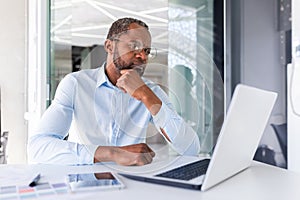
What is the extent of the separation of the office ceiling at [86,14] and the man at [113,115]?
3.31ft

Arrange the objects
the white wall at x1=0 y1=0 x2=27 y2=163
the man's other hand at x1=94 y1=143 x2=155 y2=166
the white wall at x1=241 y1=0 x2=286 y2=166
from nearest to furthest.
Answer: the man's other hand at x1=94 y1=143 x2=155 y2=166, the white wall at x1=241 y1=0 x2=286 y2=166, the white wall at x1=0 y1=0 x2=27 y2=163

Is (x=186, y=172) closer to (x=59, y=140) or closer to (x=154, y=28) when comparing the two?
(x=59, y=140)

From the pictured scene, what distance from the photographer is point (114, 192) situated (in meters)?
0.65

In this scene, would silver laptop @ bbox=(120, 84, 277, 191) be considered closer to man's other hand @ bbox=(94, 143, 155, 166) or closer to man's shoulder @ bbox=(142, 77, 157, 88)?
man's other hand @ bbox=(94, 143, 155, 166)

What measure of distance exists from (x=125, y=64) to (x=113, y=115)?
0.18m

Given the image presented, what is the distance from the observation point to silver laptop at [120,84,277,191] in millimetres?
640

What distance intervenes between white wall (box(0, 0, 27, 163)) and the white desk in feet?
6.67

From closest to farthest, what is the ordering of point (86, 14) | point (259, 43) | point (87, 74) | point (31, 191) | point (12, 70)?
1. point (31, 191)
2. point (87, 74)
3. point (259, 43)
4. point (86, 14)
5. point (12, 70)

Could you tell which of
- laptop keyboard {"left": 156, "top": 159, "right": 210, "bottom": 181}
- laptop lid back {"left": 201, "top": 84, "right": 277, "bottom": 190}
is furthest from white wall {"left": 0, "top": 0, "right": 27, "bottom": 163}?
laptop lid back {"left": 201, "top": 84, "right": 277, "bottom": 190}

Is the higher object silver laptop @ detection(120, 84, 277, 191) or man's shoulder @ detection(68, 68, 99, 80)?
man's shoulder @ detection(68, 68, 99, 80)

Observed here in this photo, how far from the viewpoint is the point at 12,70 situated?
2.83m

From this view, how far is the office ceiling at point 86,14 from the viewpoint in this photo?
7.69ft

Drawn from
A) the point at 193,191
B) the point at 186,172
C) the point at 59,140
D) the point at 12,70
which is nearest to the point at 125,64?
the point at 59,140

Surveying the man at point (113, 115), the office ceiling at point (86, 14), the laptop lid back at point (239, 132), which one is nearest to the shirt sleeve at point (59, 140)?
the man at point (113, 115)
